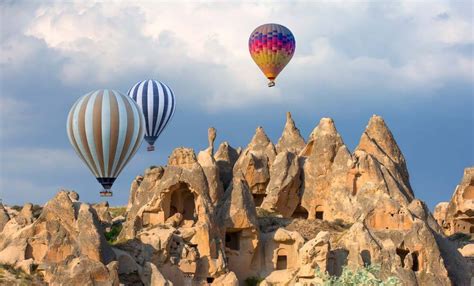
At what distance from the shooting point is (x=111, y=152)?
53281 millimetres

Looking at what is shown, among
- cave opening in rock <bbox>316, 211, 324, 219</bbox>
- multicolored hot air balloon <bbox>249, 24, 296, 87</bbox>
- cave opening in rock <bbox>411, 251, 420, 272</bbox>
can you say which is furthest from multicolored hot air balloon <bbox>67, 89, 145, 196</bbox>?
cave opening in rock <bbox>411, 251, 420, 272</bbox>

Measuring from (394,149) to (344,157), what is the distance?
→ 16.4ft

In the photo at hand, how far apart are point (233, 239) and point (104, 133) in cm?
794

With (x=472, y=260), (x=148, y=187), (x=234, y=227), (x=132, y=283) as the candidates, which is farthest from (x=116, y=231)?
(x=472, y=260)

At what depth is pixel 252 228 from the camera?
158 ft

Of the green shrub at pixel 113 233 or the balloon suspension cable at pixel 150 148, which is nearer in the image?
the green shrub at pixel 113 233

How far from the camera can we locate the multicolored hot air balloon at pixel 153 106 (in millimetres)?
66938

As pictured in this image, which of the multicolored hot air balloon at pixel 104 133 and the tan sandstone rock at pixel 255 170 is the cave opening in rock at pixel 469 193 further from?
the multicolored hot air balloon at pixel 104 133

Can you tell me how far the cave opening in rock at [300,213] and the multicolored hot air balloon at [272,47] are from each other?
33.2ft

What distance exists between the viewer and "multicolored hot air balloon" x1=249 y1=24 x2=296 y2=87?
6400 centimetres

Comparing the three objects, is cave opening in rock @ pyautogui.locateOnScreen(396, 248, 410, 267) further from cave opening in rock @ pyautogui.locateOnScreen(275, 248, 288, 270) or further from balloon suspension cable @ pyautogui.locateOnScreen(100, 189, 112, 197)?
balloon suspension cable @ pyautogui.locateOnScreen(100, 189, 112, 197)

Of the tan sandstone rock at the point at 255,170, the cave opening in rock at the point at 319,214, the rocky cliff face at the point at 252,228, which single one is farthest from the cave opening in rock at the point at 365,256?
the tan sandstone rock at the point at 255,170

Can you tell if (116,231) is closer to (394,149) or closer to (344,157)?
(344,157)

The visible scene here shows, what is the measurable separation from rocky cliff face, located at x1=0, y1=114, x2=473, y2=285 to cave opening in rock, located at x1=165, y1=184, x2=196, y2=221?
Result: 0.05 m
